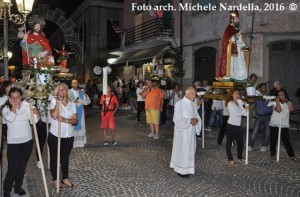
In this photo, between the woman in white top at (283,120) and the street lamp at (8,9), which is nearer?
the woman in white top at (283,120)

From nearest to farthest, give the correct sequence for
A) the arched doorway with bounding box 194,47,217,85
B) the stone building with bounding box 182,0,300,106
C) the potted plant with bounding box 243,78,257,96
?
the potted plant with bounding box 243,78,257,96 < the stone building with bounding box 182,0,300,106 < the arched doorway with bounding box 194,47,217,85

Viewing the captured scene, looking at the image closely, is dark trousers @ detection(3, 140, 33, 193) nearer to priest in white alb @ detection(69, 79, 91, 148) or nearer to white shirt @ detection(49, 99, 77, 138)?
white shirt @ detection(49, 99, 77, 138)

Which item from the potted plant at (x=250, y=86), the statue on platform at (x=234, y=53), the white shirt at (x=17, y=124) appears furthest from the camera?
the statue on platform at (x=234, y=53)

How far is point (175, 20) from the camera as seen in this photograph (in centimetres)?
1970

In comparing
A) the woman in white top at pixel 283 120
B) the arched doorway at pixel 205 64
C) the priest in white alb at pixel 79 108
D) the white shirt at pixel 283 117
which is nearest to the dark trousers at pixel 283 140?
the woman in white top at pixel 283 120

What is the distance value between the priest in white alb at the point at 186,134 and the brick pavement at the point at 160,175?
0.75ft

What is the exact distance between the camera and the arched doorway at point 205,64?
16.7 metres

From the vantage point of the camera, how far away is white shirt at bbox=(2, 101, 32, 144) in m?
5.43

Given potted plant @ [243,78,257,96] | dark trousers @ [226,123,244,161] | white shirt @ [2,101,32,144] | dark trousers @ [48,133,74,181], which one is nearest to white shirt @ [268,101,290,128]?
potted plant @ [243,78,257,96]

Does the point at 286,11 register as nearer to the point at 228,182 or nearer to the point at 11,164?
the point at 228,182

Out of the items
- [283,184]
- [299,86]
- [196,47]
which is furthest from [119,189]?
[196,47]

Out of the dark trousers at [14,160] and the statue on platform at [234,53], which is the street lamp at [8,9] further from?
the statue on platform at [234,53]

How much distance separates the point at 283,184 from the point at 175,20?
14338 mm

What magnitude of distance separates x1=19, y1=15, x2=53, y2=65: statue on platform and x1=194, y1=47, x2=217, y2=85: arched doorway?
32.8 ft
